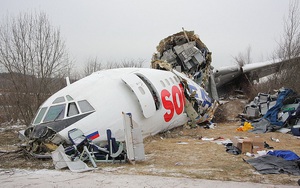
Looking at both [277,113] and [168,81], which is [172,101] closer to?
[168,81]

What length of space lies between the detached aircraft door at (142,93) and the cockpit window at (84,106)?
1.70 meters

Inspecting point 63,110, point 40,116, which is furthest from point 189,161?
point 40,116

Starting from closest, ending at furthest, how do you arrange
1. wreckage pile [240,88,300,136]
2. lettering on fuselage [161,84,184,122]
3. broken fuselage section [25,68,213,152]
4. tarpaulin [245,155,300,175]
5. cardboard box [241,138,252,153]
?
tarpaulin [245,155,300,175] → cardboard box [241,138,252,153] → broken fuselage section [25,68,213,152] → lettering on fuselage [161,84,184,122] → wreckage pile [240,88,300,136]

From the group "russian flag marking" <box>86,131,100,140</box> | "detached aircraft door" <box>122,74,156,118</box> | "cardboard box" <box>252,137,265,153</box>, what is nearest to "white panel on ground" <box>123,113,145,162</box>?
"russian flag marking" <box>86,131,100,140</box>

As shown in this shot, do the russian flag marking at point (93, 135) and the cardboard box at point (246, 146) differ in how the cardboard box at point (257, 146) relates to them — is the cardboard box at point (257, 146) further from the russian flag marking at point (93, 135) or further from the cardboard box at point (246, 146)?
the russian flag marking at point (93, 135)

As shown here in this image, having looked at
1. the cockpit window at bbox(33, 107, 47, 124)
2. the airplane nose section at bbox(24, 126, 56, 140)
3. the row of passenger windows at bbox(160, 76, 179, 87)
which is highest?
the row of passenger windows at bbox(160, 76, 179, 87)

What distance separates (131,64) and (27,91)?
24939mm

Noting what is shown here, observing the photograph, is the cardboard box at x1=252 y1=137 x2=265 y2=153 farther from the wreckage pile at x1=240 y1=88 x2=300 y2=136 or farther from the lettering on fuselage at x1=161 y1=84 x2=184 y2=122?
the wreckage pile at x1=240 y1=88 x2=300 y2=136

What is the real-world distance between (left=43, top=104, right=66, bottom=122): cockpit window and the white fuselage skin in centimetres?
19

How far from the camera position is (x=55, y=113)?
8.96 m

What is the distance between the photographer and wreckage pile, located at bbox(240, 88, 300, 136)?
13.1 metres

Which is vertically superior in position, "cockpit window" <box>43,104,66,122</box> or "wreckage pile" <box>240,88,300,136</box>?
"cockpit window" <box>43,104,66,122</box>

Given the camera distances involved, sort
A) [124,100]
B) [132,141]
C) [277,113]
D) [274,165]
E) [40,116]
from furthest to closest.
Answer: [277,113] < [124,100] < [40,116] < [132,141] < [274,165]

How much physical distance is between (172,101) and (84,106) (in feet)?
13.6
